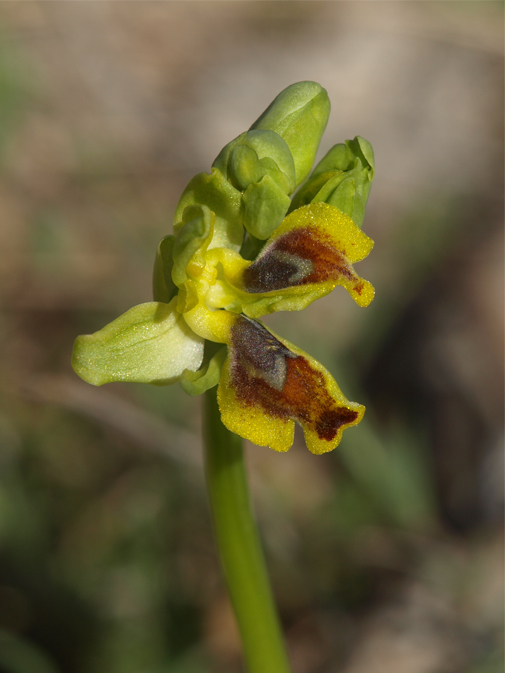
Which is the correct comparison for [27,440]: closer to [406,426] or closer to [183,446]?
[183,446]

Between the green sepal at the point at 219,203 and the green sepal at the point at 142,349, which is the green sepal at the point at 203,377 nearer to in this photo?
the green sepal at the point at 142,349

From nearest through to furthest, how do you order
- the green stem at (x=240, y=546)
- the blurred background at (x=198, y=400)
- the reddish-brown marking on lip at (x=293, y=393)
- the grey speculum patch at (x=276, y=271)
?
the reddish-brown marking on lip at (x=293, y=393) < the grey speculum patch at (x=276, y=271) < the green stem at (x=240, y=546) < the blurred background at (x=198, y=400)

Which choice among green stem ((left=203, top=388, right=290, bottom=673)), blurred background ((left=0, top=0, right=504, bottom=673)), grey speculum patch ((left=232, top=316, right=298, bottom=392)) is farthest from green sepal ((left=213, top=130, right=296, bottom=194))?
blurred background ((left=0, top=0, right=504, bottom=673))

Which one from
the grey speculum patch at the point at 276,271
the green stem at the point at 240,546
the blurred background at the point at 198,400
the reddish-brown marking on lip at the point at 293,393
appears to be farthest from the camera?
the blurred background at the point at 198,400

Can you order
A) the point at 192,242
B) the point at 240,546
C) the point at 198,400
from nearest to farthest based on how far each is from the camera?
the point at 192,242 < the point at 240,546 < the point at 198,400

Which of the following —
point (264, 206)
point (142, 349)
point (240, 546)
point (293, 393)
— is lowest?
point (240, 546)

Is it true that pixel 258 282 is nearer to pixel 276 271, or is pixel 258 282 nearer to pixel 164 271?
pixel 276 271

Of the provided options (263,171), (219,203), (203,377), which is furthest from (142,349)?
(263,171)

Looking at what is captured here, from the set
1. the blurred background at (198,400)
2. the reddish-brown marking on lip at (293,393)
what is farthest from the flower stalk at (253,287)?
the blurred background at (198,400)
